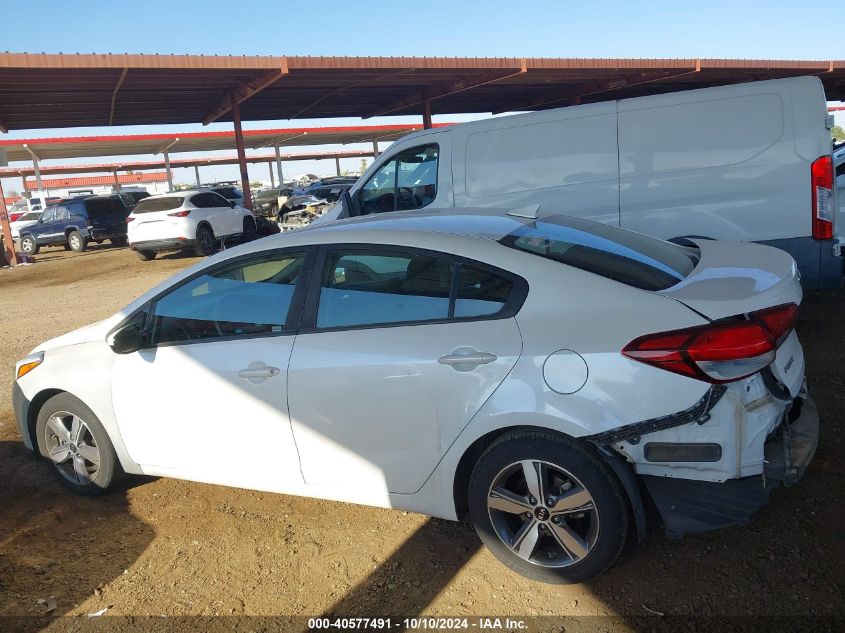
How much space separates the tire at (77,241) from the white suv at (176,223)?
6.36 metres

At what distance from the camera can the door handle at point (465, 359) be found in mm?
2779

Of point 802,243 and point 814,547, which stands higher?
point 802,243

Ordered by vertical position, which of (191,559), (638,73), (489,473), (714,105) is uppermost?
(638,73)

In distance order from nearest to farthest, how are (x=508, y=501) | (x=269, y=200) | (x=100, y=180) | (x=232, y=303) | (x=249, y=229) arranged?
(x=508, y=501), (x=232, y=303), (x=249, y=229), (x=269, y=200), (x=100, y=180)

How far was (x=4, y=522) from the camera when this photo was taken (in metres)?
3.87

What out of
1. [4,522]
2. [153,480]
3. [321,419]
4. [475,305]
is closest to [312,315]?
[321,419]

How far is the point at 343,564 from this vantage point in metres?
3.21

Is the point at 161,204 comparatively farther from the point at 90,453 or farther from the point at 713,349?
the point at 713,349

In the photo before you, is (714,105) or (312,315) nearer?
(312,315)

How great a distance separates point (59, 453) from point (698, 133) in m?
5.59

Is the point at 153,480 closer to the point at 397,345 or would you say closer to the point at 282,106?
the point at 397,345

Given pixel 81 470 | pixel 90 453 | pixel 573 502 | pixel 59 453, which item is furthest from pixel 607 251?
pixel 59 453

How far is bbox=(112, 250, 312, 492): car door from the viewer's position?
3283 millimetres

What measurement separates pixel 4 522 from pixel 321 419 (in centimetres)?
214
